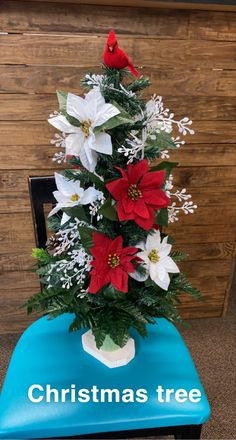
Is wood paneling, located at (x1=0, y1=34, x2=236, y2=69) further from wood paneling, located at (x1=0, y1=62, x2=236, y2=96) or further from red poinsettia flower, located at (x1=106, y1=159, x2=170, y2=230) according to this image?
red poinsettia flower, located at (x1=106, y1=159, x2=170, y2=230)

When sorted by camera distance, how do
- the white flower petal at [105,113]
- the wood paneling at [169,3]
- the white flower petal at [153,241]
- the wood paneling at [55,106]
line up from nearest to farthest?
the white flower petal at [105,113] → the white flower petal at [153,241] → the wood paneling at [169,3] → the wood paneling at [55,106]

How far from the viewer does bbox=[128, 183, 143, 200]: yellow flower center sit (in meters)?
0.68

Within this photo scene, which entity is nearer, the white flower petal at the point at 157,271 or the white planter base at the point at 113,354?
the white flower petal at the point at 157,271

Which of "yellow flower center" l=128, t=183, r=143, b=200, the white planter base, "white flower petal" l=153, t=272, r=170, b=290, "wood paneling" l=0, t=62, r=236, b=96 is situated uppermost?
"wood paneling" l=0, t=62, r=236, b=96

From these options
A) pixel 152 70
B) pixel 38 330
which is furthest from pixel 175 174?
pixel 38 330

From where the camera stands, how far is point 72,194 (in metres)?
0.74

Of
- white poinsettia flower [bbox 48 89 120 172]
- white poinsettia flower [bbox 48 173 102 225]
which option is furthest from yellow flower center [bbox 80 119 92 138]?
white poinsettia flower [bbox 48 173 102 225]

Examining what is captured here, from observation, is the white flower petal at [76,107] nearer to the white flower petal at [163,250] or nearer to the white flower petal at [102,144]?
the white flower petal at [102,144]

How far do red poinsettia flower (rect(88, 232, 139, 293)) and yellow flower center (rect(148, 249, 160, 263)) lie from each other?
0.14 ft

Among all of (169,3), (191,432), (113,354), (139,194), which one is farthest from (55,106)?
(191,432)

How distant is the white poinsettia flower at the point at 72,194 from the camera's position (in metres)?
0.72

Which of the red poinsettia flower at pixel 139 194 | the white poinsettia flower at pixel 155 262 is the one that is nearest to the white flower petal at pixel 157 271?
the white poinsettia flower at pixel 155 262

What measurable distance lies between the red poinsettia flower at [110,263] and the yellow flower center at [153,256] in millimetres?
42

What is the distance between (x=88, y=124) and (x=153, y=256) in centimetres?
29
